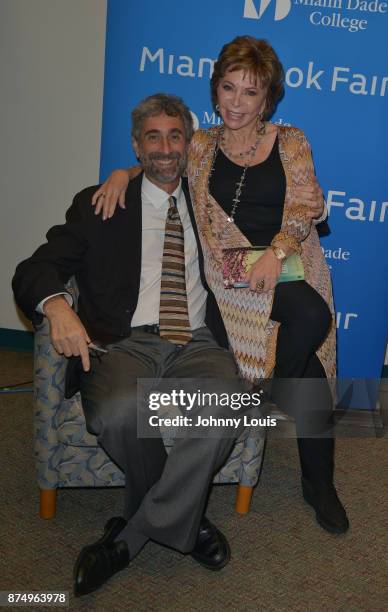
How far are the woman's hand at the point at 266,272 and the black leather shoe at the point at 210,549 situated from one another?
Answer: 0.89 metres

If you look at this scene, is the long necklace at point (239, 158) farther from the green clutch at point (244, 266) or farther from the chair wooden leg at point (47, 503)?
the chair wooden leg at point (47, 503)

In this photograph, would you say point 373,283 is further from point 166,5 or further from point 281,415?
point 166,5

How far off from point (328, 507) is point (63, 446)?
106 cm

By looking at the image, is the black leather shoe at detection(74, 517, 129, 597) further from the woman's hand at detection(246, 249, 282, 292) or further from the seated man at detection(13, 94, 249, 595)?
the woman's hand at detection(246, 249, 282, 292)

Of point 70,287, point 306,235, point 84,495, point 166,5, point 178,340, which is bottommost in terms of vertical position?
point 84,495

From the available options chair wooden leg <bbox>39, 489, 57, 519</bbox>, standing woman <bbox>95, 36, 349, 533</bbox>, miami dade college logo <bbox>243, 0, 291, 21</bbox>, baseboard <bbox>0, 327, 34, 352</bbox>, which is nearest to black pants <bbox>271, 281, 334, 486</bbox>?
standing woman <bbox>95, 36, 349, 533</bbox>

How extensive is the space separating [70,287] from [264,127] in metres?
1.01

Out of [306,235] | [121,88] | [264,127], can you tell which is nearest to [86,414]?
[306,235]

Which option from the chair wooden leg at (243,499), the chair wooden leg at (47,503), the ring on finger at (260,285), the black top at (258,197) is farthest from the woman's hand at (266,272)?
the chair wooden leg at (47,503)

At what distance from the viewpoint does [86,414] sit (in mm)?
2148

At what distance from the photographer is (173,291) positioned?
2.42 metres

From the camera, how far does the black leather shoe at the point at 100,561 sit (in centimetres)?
199
